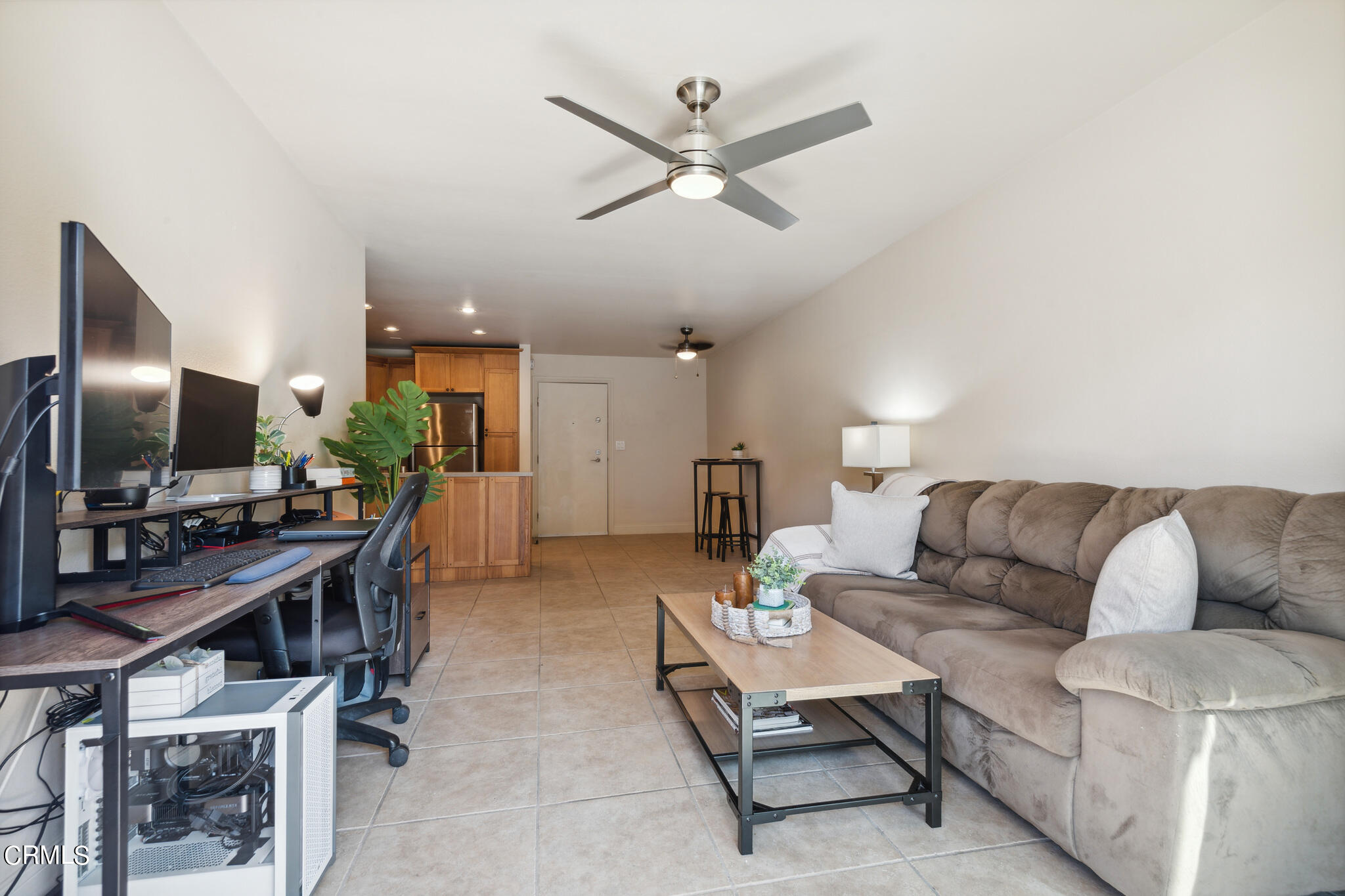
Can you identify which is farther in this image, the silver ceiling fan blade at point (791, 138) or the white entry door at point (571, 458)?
the white entry door at point (571, 458)

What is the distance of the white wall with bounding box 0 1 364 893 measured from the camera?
1.38 metres

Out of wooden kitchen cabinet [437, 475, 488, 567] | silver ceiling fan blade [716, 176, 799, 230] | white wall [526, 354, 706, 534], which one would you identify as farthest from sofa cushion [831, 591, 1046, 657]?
white wall [526, 354, 706, 534]

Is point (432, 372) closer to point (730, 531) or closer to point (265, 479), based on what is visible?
point (730, 531)

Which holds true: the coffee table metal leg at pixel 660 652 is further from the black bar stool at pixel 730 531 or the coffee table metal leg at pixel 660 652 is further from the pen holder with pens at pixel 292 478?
the black bar stool at pixel 730 531

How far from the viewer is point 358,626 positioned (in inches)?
78.1

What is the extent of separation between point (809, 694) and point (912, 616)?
0.87 m

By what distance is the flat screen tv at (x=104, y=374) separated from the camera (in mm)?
1044

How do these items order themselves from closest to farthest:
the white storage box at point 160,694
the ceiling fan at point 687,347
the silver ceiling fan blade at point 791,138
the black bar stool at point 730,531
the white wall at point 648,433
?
the white storage box at point 160,694, the silver ceiling fan blade at point 791,138, the black bar stool at point 730,531, the ceiling fan at point 687,347, the white wall at point 648,433

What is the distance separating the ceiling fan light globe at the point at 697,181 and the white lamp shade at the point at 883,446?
6.35 feet

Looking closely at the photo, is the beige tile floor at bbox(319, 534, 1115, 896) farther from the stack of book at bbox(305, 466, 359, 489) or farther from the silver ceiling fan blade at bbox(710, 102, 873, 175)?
the silver ceiling fan blade at bbox(710, 102, 873, 175)

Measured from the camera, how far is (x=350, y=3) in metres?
1.85

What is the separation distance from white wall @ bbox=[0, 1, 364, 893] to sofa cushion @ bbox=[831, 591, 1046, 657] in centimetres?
247

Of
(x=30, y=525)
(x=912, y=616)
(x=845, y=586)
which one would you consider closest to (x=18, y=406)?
(x=30, y=525)
